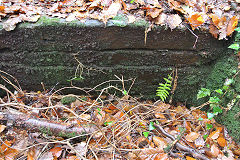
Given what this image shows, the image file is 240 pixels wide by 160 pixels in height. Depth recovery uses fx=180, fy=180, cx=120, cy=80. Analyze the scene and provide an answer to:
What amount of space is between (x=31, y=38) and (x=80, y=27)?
1.95 ft

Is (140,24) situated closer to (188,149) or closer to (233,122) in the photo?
(188,149)

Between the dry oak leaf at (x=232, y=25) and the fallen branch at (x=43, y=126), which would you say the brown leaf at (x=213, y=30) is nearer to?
the dry oak leaf at (x=232, y=25)

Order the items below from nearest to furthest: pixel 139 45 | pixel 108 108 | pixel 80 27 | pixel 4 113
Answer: pixel 4 113 → pixel 80 27 → pixel 139 45 → pixel 108 108

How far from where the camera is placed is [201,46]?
86.7 inches

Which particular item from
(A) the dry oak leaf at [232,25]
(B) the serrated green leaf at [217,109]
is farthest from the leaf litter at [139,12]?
(B) the serrated green leaf at [217,109]

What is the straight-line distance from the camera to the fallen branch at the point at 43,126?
1.82 m

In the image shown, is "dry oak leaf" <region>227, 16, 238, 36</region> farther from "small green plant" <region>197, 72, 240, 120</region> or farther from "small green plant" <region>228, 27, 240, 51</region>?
"small green plant" <region>197, 72, 240, 120</region>

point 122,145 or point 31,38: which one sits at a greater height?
point 31,38

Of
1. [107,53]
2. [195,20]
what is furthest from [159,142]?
[195,20]

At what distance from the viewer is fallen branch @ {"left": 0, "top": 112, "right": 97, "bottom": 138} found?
182 centimetres

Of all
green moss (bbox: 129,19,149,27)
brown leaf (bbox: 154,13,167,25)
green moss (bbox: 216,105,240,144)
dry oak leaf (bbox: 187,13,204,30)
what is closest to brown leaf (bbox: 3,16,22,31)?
green moss (bbox: 129,19,149,27)

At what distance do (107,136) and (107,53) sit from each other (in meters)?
0.98

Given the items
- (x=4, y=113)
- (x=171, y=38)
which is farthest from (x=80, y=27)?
(x=4, y=113)

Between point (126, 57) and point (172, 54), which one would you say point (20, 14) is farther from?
point (172, 54)
